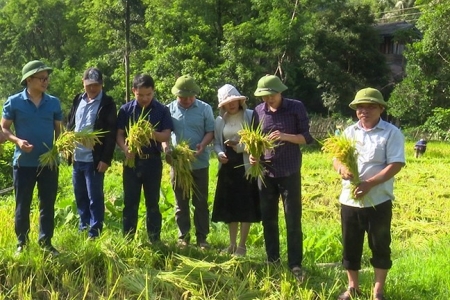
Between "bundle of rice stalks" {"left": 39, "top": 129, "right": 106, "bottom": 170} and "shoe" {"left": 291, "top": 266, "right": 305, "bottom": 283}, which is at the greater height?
"bundle of rice stalks" {"left": 39, "top": 129, "right": 106, "bottom": 170}

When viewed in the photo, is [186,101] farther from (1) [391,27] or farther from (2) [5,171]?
(1) [391,27]

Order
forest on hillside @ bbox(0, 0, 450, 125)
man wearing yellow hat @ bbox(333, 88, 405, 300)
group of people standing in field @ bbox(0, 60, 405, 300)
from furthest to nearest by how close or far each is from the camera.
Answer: forest on hillside @ bbox(0, 0, 450, 125)
group of people standing in field @ bbox(0, 60, 405, 300)
man wearing yellow hat @ bbox(333, 88, 405, 300)

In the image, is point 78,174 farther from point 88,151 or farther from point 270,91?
point 270,91

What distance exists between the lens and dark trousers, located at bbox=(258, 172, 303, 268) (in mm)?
4422

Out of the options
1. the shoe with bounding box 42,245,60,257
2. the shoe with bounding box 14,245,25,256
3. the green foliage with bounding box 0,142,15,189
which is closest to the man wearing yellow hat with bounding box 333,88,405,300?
the shoe with bounding box 42,245,60,257

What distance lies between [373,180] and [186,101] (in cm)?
193

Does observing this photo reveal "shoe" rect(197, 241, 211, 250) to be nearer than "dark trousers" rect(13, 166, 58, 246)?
No

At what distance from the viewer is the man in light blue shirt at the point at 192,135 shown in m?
4.92

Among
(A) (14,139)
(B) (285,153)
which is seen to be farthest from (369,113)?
(A) (14,139)

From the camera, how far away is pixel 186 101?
16.3 feet

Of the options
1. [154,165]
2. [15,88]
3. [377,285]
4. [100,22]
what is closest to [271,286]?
[377,285]

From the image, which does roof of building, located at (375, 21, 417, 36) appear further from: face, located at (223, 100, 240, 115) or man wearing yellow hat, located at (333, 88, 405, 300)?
man wearing yellow hat, located at (333, 88, 405, 300)

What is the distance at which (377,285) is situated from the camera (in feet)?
12.9

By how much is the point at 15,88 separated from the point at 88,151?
34.0 m
